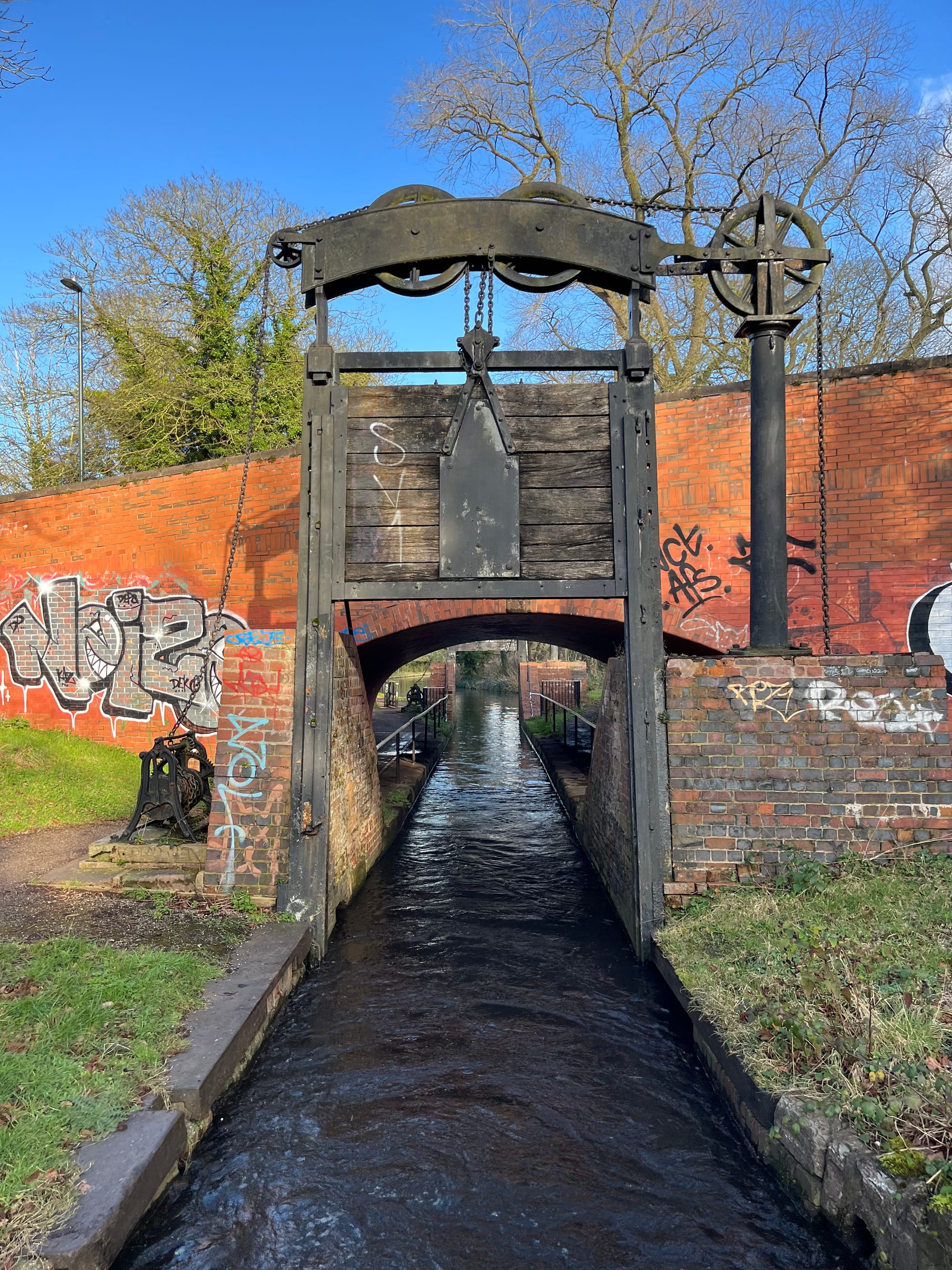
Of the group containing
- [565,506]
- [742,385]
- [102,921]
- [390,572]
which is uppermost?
[742,385]

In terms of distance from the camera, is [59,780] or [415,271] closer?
[415,271]

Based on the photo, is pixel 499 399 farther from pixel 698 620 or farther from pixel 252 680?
pixel 698 620

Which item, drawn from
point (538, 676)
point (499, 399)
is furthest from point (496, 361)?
point (538, 676)

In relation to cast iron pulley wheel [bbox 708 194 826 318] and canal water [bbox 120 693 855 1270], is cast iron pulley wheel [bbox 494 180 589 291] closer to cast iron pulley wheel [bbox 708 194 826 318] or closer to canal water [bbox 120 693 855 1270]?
cast iron pulley wheel [bbox 708 194 826 318]

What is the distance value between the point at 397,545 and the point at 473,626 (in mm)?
6185

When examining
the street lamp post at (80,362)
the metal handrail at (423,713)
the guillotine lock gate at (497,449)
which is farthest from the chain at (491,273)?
the street lamp post at (80,362)

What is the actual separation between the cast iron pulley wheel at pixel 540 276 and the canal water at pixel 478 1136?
510 centimetres

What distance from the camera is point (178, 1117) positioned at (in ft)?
10.6

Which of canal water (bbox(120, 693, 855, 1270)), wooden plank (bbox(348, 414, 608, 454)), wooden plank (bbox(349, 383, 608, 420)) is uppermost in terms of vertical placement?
wooden plank (bbox(349, 383, 608, 420))

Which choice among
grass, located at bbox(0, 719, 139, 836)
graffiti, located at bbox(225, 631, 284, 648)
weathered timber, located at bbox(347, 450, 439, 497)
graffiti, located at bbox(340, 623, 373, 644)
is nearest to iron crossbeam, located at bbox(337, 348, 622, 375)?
weathered timber, located at bbox(347, 450, 439, 497)

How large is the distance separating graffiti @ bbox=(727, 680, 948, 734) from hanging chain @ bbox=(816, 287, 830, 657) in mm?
390

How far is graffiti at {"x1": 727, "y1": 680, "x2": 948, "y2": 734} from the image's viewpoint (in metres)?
5.35

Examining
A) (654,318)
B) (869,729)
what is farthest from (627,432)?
(654,318)

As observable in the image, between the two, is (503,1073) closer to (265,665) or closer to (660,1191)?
(660,1191)
